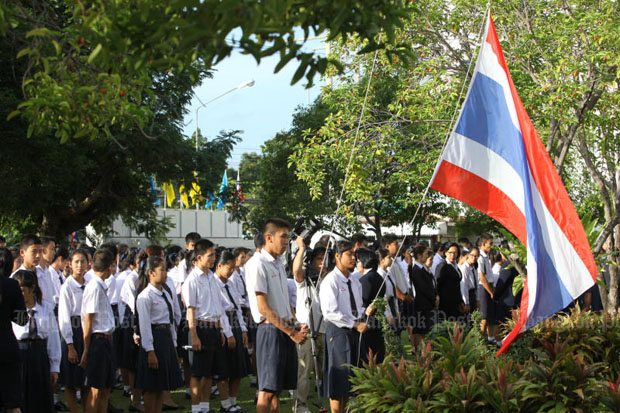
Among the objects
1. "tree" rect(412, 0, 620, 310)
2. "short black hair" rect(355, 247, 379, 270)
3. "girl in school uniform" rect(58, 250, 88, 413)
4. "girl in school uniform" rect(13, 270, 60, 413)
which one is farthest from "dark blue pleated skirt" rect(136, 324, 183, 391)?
"tree" rect(412, 0, 620, 310)

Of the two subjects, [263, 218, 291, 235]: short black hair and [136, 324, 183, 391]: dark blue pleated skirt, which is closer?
[263, 218, 291, 235]: short black hair

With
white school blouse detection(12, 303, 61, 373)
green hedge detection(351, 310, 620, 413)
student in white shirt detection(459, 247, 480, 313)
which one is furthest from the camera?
student in white shirt detection(459, 247, 480, 313)

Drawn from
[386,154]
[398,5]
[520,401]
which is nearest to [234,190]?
[386,154]

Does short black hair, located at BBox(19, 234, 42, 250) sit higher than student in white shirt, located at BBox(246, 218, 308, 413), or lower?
higher

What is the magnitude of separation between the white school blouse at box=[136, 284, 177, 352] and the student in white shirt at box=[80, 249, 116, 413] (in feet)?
1.10

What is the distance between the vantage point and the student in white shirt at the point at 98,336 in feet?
24.3

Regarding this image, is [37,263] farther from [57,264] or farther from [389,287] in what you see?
[389,287]

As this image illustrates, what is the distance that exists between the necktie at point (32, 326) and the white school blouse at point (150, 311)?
3.75 feet

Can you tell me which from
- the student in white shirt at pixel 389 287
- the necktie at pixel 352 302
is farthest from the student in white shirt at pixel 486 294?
the necktie at pixel 352 302

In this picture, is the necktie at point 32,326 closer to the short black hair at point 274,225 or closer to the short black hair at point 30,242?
the short black hair at point 30,242

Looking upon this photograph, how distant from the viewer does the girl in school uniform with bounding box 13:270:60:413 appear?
6871 millimetres

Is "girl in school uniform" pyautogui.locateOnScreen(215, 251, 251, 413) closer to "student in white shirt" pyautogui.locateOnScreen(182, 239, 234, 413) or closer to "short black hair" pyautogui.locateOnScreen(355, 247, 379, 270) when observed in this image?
"student in white shirt" pyautogui.locateOnScreen(182, 239, 234, 413)

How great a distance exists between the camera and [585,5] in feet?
41.0

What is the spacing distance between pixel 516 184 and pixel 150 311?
4026mm
